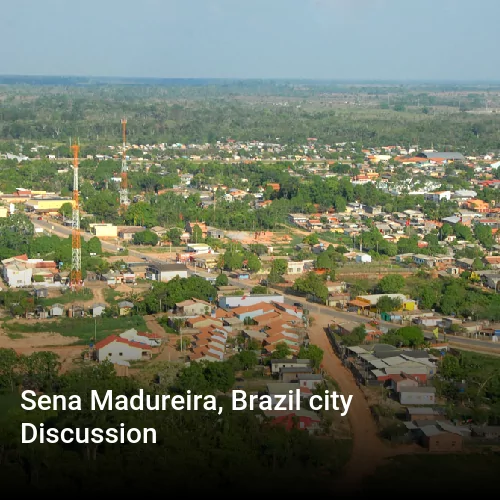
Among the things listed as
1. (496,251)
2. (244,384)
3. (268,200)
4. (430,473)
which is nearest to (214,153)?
(268,200)

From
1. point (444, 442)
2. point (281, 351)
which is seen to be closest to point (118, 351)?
point (281, 351)

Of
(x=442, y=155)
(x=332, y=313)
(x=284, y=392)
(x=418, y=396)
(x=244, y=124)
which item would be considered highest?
(x=244, y=124)

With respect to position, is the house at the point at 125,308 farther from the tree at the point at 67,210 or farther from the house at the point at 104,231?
the tree at the point at 67,210

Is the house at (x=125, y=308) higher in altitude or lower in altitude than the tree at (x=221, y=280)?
lower

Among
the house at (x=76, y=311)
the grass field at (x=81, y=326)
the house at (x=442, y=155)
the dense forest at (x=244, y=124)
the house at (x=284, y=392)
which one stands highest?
the dense forest at (x=244, y=124)

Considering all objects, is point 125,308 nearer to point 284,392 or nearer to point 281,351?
point 281,351

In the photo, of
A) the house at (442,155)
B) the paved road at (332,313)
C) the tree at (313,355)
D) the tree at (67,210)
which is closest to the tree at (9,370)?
the tree at (313,355)
